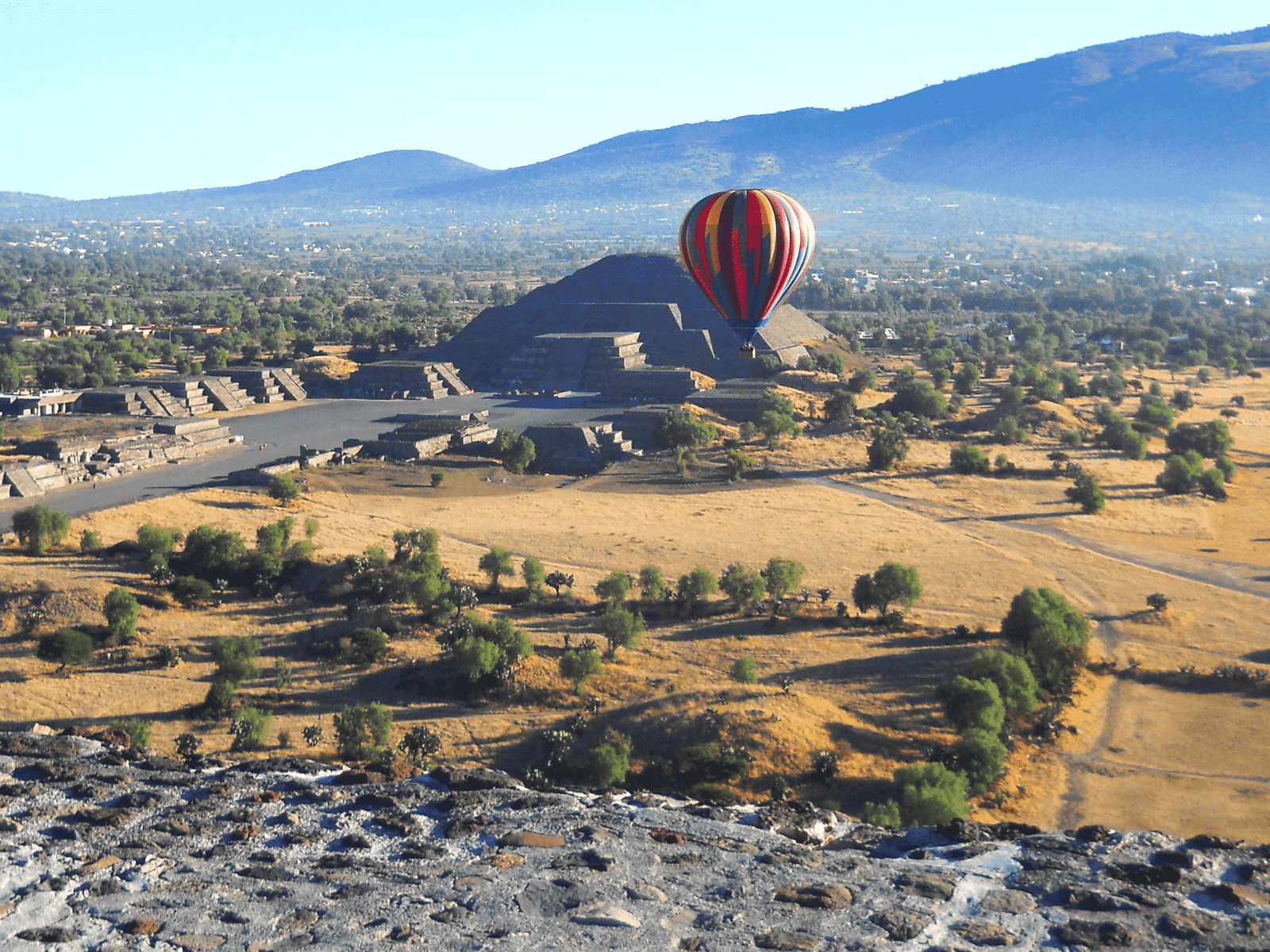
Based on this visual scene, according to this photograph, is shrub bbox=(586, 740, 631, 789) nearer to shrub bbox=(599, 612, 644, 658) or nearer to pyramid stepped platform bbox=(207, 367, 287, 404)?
shrub bbox=(599, 612, 644, 658)

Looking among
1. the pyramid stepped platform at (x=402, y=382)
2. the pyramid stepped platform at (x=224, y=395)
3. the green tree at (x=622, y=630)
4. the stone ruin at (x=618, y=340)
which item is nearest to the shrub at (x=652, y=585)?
the green tree at (x=622, y=630)

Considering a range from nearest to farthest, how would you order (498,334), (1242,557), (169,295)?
(1242,557)
(498,334)
(169,295)

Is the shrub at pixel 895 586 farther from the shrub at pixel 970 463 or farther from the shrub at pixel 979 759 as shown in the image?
the shrub at pixel 970 463

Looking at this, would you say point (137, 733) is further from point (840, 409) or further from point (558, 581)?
point (840, 409)

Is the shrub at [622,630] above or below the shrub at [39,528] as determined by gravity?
below

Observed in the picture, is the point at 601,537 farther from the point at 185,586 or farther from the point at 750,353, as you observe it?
the point at 185,586

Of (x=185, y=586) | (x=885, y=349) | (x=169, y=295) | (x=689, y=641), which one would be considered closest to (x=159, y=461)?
(x=185, y=586)

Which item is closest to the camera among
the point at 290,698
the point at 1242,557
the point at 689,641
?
the point at 290,698
